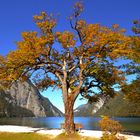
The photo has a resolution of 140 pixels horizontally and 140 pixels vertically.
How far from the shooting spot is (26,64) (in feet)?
143

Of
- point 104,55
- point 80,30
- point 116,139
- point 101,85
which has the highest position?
point 80,30

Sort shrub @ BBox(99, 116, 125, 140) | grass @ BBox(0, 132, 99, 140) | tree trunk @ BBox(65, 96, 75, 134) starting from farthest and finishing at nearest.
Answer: tree trunk @ BBox(65, 96, 75, 134) → grass @ BBox(0, 132, 99, 140) → shrub @ BBox(99, 116, 125, 140)

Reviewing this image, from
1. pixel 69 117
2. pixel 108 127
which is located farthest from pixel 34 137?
pixel 108 127

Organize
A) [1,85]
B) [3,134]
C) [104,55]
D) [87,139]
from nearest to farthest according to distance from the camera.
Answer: [87,139] < [3,134] < [104,55] < [1,85]

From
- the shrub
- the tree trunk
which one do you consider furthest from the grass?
the shrub

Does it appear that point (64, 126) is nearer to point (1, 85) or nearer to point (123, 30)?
point (1, 85)

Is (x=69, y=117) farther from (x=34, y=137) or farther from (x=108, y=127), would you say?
(x=108, y=127)

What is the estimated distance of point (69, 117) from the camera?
1633 inches

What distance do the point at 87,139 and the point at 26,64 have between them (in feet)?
48.7

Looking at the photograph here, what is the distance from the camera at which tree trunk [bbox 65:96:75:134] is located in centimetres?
4044

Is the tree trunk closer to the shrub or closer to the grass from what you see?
the grass

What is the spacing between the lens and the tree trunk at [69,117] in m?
40.4

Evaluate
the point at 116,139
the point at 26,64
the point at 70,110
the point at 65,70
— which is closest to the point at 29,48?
the point at 26,64

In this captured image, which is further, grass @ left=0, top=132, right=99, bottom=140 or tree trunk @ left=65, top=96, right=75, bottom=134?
tree trunk @ left=65, top=96, right=75, bottom=134
